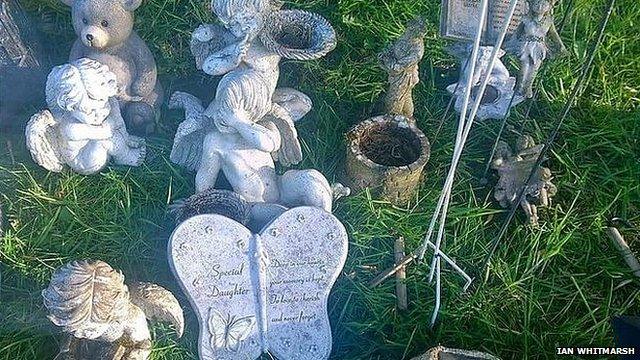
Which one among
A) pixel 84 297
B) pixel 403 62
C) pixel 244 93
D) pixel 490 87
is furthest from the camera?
pixel 490 87

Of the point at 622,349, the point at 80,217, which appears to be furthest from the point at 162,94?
the point at 622,349

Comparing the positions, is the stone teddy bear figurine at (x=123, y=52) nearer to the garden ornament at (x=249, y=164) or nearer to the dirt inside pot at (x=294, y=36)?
the garden ornament at (x=249, y=164)

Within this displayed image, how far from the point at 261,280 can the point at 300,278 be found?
0.43 feet

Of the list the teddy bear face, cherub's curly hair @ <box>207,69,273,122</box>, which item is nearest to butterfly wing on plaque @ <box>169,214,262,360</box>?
cherub's curly hair @ <box>207,69,273,122</box>

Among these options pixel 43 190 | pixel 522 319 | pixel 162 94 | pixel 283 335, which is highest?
pixel 162 94

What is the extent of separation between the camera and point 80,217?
9.02 ft

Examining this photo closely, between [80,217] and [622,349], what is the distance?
6.43 ft

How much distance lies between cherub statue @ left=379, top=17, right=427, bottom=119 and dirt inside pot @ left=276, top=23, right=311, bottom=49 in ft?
0.90

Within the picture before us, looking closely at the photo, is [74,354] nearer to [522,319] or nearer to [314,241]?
[314,241]

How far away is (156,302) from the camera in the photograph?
2.41 metres

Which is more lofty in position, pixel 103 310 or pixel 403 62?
pixel 403 62

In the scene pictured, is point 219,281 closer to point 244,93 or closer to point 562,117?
point 244,93

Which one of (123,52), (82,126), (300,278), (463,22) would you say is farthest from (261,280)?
(463,22)

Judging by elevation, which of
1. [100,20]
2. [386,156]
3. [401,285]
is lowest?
[401,285]
